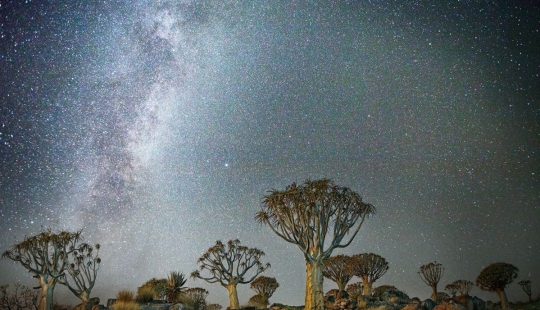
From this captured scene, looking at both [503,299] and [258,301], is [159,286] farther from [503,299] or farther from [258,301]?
[503,299]

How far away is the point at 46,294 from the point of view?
83.0 ft

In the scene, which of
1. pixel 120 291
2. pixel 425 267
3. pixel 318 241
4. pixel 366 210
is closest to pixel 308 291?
pixel 318 241

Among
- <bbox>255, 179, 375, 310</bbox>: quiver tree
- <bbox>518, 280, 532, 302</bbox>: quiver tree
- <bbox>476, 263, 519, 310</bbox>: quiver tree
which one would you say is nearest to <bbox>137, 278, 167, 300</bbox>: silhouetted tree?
<bbox>255, 179, 375, 310</bbox>: quiver tree

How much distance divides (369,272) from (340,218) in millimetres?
17407

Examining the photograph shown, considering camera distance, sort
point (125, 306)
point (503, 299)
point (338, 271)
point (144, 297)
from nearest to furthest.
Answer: point (125, 306) → point (144, 297) → point (503, 299) → point (338, 271)

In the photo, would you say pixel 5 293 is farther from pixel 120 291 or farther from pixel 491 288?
pixel 491 288

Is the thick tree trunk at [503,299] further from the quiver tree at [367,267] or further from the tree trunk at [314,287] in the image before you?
the tree trunk at [314,287]

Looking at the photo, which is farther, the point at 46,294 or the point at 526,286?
the point at 526,286

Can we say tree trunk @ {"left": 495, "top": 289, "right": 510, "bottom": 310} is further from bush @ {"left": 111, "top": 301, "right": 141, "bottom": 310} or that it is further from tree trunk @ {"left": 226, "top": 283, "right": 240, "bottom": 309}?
bush @ {"left": 111, "top": 301, "right": 141, "bottom": 310}

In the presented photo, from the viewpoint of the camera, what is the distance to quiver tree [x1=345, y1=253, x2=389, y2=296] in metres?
33.6

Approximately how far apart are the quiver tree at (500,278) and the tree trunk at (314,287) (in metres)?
23.2

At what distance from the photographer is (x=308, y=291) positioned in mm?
18031

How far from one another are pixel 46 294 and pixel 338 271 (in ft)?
78.2

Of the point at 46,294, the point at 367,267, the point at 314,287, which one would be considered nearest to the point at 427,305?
the point at 314,287
